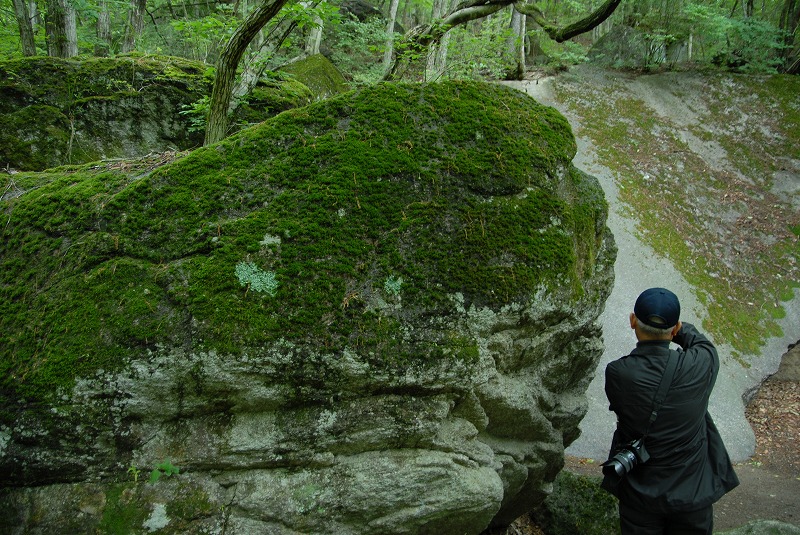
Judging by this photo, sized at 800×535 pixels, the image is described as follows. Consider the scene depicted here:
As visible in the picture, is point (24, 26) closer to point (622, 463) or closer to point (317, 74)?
point (317, 74)

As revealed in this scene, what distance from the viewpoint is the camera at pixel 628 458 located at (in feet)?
10.1

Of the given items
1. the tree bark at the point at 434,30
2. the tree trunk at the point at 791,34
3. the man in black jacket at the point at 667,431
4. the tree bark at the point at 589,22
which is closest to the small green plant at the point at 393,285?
the man in black jacket at the point at 667,431

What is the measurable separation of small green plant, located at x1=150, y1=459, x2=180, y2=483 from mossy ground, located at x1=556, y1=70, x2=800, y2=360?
398 inches

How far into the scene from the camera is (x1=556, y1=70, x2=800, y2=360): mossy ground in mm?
10656

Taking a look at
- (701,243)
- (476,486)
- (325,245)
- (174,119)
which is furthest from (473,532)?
(701,243)

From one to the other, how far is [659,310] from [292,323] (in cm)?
230

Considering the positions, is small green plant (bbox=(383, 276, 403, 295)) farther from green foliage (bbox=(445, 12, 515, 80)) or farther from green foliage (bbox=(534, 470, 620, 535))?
green foliage (bbox=(445, 12, 515, 80))

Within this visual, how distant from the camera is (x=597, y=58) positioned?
17047mm

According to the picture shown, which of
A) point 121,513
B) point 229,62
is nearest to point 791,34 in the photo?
point 229,62

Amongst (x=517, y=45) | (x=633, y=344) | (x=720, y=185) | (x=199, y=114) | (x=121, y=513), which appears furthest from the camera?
(x=517, y=45)

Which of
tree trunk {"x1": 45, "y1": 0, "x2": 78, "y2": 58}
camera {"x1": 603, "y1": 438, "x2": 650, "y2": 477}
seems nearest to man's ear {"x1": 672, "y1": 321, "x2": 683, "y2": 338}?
camera {"x1": 603, "y1": 438, "x2": 650, "y2": 477}

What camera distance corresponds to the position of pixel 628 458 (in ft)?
10.2

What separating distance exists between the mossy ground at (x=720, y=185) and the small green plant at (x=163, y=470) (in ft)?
33.1

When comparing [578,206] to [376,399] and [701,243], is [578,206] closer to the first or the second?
[376,399]
